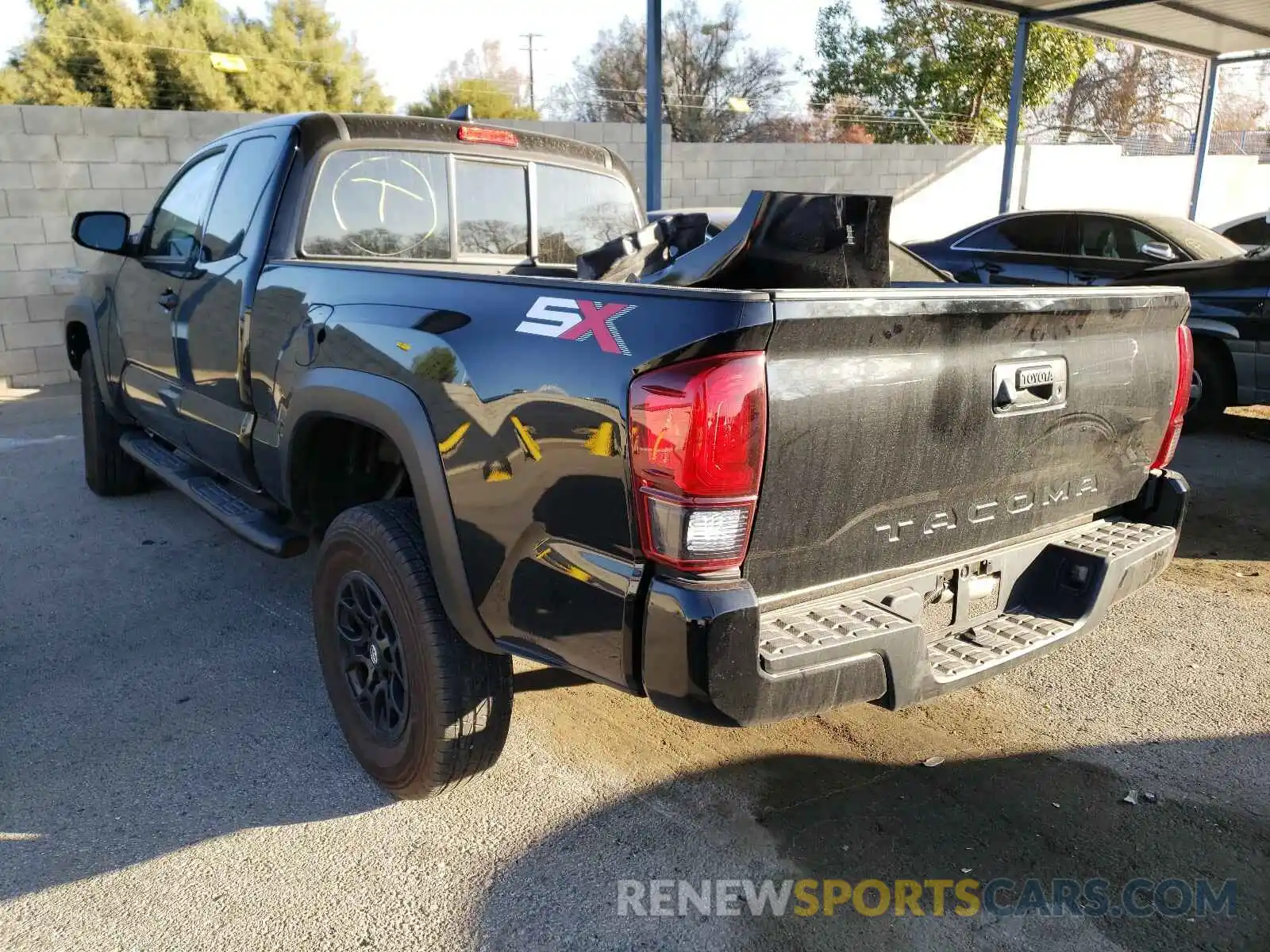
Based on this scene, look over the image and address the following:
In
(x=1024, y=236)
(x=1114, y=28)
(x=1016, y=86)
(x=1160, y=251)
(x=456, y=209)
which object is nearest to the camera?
(x=456, y=209)

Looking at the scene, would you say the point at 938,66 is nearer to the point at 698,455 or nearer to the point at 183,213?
the point at 183,213

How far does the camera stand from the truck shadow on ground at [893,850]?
238cm

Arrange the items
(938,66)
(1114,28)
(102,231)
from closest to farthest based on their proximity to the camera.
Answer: (102,231) < (1114,28) < (938,66)

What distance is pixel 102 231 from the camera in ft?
14.9

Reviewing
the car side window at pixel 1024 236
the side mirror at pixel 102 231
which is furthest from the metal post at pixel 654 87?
the side mirror at pixel 102 231

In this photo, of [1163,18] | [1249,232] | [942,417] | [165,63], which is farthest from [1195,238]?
[165,63]

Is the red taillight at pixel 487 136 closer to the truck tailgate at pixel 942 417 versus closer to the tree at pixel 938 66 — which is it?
the truck tailgate at pixel 942 417

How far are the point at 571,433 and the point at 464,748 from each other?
3.39 ft

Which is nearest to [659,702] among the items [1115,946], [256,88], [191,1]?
[1115,946]

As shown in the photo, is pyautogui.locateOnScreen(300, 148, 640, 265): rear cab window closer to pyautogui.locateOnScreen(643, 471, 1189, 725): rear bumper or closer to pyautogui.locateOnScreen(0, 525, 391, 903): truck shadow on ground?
pyautogui.locateOnScreen(0, 525, 391, 903): truck shadow on ground

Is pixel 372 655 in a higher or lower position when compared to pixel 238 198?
lower

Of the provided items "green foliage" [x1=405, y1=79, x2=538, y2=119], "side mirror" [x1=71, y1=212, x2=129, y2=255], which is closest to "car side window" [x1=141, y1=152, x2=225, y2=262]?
"side mirror" [x1=71, y1=212, x2=129, y2=255]

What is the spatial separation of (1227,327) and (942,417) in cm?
585

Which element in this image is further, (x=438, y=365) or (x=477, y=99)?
(x=477, y=99)
